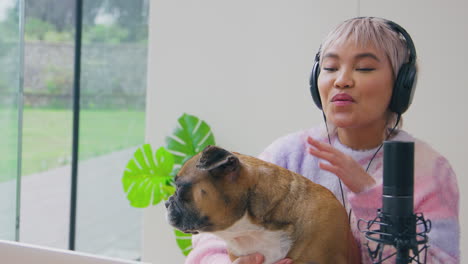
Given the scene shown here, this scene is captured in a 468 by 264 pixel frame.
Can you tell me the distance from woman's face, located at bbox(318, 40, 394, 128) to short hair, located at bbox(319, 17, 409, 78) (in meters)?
0.01

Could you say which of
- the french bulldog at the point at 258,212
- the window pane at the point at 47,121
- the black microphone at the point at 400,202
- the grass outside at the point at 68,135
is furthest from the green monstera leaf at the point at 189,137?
the black microphone at the point at 400,202

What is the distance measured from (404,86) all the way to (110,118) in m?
3.68

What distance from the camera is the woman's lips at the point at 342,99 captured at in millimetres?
1203

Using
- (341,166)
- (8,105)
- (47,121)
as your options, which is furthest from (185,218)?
(47,121)

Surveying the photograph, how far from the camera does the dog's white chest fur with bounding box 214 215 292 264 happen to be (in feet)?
3.50

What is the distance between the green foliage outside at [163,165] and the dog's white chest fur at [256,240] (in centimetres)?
223

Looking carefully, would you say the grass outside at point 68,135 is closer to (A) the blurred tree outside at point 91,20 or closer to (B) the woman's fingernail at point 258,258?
(A) the blurred tree outside at point 91,20

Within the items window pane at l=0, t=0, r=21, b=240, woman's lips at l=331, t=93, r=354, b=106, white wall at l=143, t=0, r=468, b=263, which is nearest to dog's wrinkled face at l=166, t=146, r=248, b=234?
woman's lips at l=331, t=93, r=354, b=106

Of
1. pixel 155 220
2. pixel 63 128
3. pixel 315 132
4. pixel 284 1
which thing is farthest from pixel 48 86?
pixel 315 132

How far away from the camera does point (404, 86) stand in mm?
1213

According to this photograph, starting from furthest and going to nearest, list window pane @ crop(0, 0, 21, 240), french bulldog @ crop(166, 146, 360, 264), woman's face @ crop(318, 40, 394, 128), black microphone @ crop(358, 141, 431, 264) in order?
window pane @ crop(0, 0, 21, 240), woman's face @ crop(318, 40, 394, 128), french bulldog @ crop(166, 146, 360, 264), black microphone @ crop(358, 141, 431, 264)

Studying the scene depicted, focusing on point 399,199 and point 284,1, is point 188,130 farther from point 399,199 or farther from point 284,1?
point 399,199

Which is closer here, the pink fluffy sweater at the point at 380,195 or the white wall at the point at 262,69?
the pink fluffy sweater at the point at 380,195

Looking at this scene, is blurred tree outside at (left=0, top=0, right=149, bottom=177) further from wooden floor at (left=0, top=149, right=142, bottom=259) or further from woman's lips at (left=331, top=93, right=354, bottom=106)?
woman's lips at (left=331, top=93, right=354, bottom=106)
